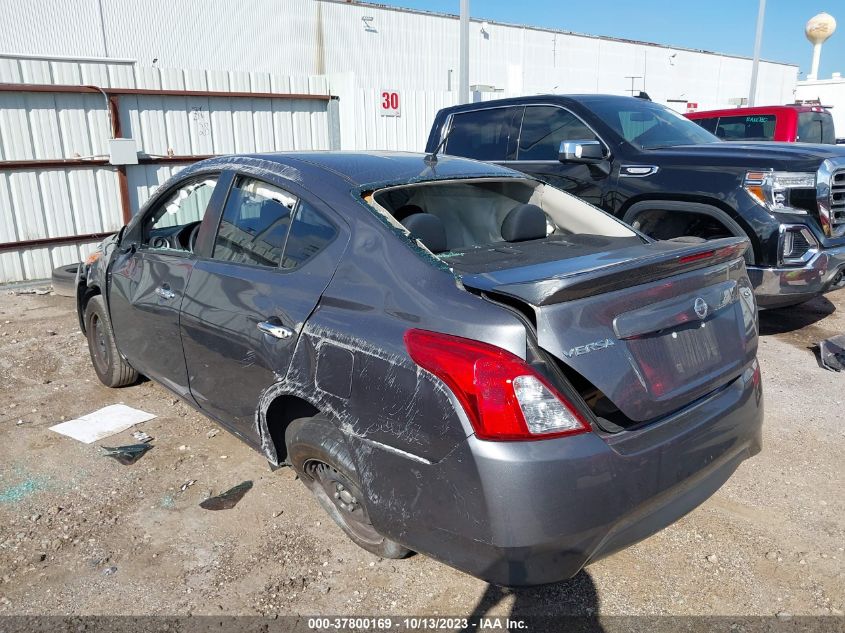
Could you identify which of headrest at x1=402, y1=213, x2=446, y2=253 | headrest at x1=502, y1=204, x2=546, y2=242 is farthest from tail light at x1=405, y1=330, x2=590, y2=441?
headrest at x1=502, y1=204, x2=546, y2=242

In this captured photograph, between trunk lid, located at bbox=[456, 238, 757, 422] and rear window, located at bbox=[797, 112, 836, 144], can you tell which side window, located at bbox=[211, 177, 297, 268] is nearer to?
trunk lid, located at bbox=[456, 238, 757, 422]

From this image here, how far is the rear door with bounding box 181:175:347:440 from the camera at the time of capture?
2.69m

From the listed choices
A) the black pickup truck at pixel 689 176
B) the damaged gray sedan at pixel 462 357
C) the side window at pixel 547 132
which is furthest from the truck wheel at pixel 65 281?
the side window at pixel 547 132

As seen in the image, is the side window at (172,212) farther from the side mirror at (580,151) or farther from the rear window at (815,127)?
the rear window at (815,127)

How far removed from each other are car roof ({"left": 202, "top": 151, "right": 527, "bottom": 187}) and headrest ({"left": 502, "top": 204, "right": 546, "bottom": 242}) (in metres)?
0.27

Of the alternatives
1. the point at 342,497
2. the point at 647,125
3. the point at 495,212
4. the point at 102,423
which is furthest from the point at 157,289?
the point at 647,125

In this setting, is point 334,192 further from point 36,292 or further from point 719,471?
point 36,292

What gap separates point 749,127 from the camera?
396 inches

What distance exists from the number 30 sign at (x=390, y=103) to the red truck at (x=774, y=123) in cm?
494

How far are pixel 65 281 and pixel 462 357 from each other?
271 inches

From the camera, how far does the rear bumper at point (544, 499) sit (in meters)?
1.99

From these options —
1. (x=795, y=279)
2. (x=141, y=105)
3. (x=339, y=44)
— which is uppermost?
(x=339, y=44)

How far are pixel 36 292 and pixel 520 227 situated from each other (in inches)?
283

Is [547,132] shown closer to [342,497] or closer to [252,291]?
[252,291]
